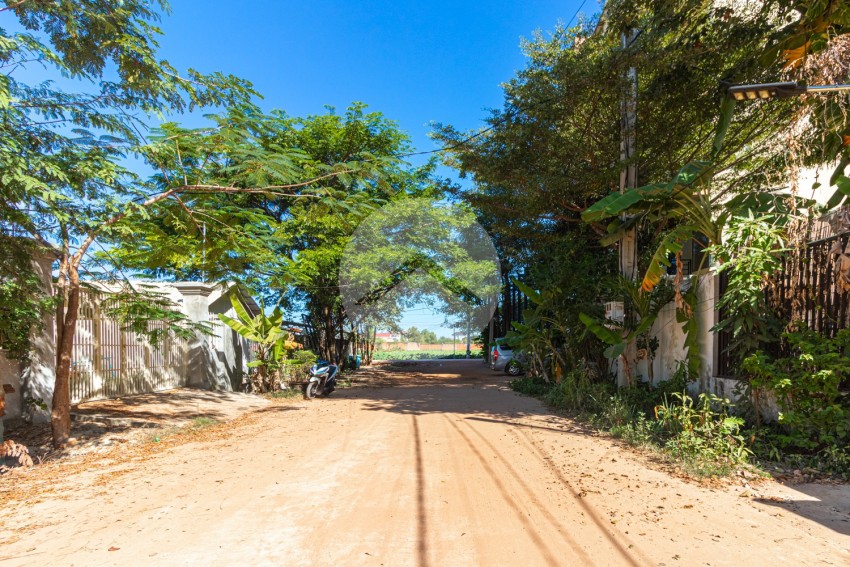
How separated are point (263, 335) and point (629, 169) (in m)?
9.45

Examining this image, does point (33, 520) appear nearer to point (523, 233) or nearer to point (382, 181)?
point (382, 181)

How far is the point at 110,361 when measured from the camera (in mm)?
9672

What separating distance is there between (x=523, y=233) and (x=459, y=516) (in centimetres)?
1036

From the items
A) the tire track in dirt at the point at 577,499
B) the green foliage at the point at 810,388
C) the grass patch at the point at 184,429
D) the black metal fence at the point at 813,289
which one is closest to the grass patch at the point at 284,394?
the grass patch at the point at 184,429

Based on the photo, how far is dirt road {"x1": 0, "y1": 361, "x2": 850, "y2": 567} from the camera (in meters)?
3.36

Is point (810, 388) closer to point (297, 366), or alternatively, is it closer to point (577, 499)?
point (577, 499)

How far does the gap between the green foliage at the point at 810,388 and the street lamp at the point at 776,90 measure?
8.29 feet

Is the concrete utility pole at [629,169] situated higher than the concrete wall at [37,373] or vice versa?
the concrete utility pole at [629,169]

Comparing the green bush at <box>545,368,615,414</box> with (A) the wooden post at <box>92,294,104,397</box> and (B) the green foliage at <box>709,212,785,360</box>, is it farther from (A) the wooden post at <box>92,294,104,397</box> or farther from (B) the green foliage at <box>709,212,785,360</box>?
(A) the wooden post at <box>92,294,104,397</box>

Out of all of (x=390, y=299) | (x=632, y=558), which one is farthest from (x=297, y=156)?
(x=390, y=299)

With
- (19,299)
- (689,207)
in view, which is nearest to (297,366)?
(19,299)

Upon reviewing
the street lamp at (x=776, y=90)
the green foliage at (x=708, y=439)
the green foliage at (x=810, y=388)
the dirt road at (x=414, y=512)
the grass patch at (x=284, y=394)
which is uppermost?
the street lamp at (x=776, y=90)

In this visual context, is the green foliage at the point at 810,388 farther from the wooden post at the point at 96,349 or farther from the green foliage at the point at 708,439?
the wooden post at the point at 96,349

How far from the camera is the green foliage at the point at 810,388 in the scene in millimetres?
5305
